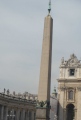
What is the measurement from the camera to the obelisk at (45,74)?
20156 mm

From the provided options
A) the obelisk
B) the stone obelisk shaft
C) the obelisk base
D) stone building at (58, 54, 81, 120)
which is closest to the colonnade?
stone building at (58, 54, 81, 120)

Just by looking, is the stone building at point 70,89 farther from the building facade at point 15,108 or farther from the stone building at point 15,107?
the building facade at point 15,108

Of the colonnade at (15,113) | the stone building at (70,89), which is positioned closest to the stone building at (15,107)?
the colonnade at (15,113)

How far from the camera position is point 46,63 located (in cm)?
2083

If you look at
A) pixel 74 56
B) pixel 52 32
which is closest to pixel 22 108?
pixel 74 56

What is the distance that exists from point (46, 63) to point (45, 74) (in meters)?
0.75

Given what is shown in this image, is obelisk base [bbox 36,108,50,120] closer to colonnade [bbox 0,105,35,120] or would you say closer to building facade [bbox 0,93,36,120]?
building facade [bbox 0,93,36,120]

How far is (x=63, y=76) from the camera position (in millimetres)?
74938

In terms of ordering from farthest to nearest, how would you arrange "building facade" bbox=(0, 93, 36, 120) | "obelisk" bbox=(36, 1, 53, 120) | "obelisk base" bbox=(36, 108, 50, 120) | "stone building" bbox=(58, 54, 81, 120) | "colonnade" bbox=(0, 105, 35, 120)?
1. "stone building" bbox=(58, 54, 81, 120)
2. "colonnade" bbox=(0, 105, 35, 120)
3. "building facade" bbox=(0, 93, 36, 120)
4. "obelisk base" bbox=(36, 108, 50, 120)
5. "obelisk" bbox=(36, 1, 53, 120)

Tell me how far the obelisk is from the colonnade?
36087mm

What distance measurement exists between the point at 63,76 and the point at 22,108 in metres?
13.8

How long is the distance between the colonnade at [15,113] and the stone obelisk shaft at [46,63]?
3633 cm

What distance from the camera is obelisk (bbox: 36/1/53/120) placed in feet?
66.1

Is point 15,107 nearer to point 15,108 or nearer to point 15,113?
point 15,108
